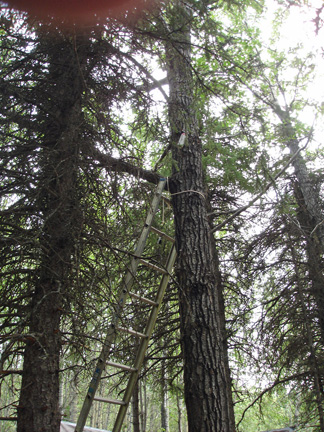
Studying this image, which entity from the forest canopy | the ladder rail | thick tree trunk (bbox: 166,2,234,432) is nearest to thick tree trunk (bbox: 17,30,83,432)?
the forest canopy

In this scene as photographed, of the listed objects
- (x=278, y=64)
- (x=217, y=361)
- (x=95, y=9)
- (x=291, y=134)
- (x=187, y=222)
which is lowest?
(x=217, y=361)

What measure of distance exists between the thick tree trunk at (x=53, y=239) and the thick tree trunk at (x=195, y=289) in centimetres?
120

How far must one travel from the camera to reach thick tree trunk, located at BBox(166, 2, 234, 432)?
145 inches

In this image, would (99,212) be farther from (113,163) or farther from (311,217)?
(311,217)

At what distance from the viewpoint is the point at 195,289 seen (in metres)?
4.28

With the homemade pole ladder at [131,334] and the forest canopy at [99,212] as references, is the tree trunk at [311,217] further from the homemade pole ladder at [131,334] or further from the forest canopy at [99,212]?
the homemade pole ladder at [131,334]

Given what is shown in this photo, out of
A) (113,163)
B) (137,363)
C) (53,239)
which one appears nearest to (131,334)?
(137,363)

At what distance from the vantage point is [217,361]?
388 cm

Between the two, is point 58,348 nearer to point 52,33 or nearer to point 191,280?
point 191,280

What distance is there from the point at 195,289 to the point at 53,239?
1.95 metres

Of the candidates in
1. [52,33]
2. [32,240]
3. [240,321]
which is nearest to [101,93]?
[52,33]

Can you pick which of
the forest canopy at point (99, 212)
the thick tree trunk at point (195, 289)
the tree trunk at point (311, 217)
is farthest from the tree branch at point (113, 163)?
the tree trunk at point (311, 217)

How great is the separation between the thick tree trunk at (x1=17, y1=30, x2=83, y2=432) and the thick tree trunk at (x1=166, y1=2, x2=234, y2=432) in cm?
120

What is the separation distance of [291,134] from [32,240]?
692 cm
